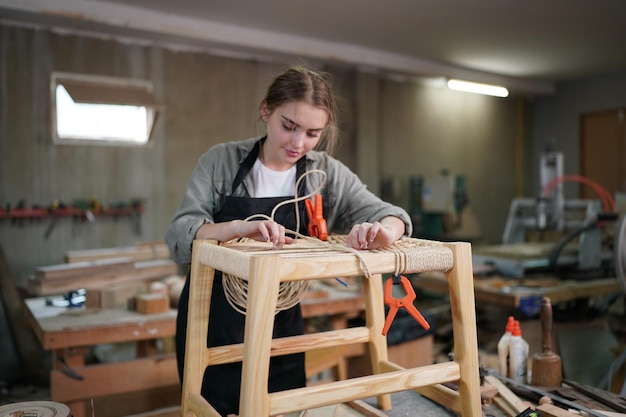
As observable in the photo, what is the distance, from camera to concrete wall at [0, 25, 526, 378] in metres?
4.47

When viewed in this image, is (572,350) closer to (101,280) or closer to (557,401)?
(557,401)

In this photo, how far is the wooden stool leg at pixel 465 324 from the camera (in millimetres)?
1160

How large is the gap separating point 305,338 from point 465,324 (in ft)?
1.33

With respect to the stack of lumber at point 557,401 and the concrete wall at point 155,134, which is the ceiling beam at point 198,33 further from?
the stack of lumber at point 557,401

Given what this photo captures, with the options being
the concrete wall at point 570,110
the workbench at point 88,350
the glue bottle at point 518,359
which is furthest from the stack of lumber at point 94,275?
the concrete wall at point 570,110

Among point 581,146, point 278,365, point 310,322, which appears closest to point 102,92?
point 310,322

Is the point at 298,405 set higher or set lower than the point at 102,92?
lower

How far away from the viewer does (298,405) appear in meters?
1.00

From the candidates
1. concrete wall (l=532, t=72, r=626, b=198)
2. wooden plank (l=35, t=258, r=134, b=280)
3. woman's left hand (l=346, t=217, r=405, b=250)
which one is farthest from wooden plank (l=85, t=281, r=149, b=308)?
concrete wall (l=532, t=72, r=626, b=198)

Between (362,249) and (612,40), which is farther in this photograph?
(612,40)

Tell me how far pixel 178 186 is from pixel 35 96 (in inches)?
57.1

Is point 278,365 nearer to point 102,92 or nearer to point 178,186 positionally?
point 102,92

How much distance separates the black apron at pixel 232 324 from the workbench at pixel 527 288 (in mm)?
1810

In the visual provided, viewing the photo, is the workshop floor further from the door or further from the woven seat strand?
the door
